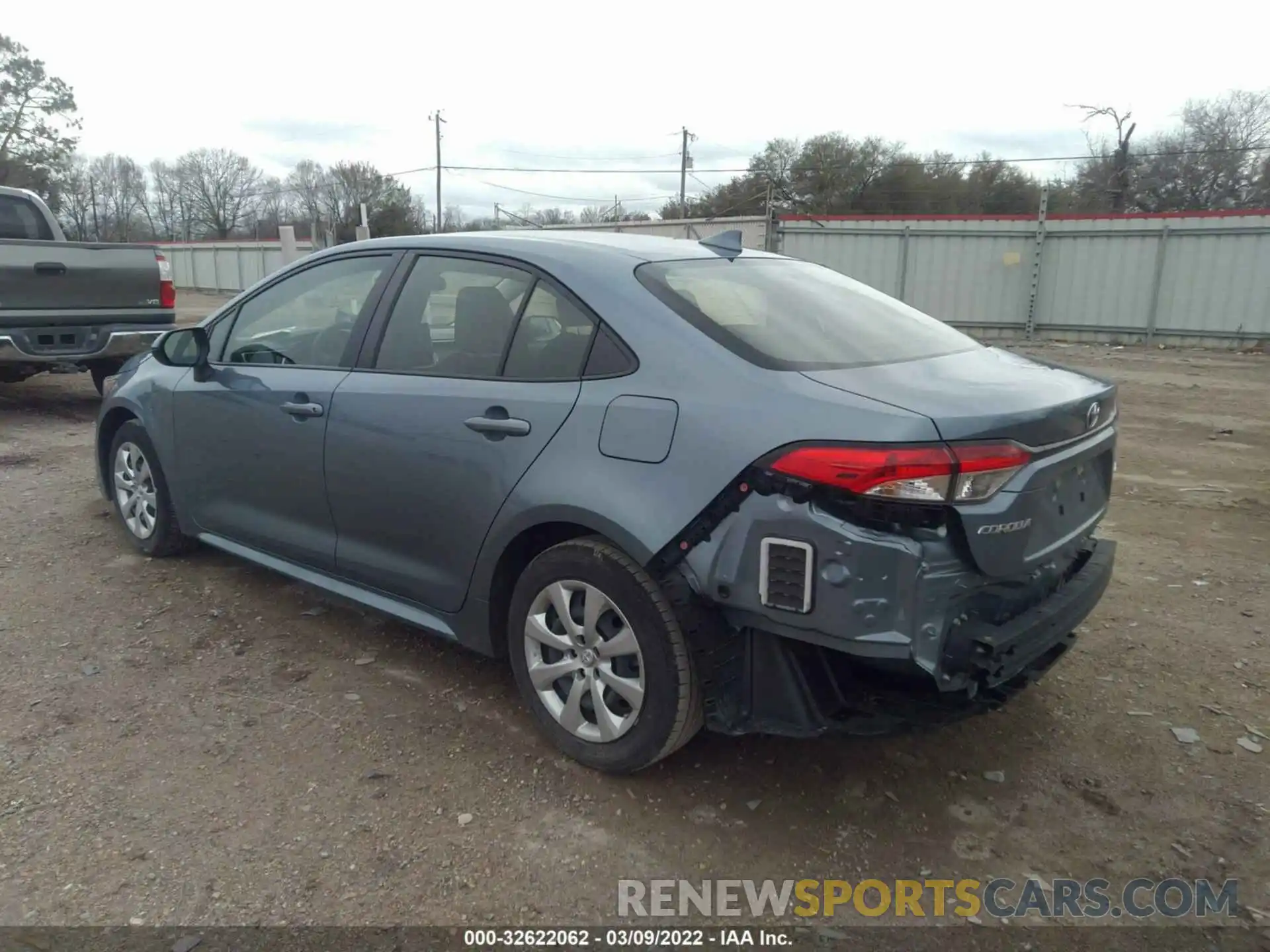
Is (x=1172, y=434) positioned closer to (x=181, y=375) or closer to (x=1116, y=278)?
(x=181, y=375)

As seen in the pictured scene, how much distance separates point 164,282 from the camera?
845 cm

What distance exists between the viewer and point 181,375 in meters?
4.31

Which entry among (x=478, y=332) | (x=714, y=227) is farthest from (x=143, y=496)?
(x=714, y=227)

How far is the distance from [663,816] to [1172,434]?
292 inches

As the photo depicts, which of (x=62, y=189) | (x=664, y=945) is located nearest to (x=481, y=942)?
(x=664, y=945)

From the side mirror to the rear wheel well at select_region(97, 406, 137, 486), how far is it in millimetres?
563

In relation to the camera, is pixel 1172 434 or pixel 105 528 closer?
pixel 105 528

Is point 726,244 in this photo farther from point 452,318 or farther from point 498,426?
point 498,426

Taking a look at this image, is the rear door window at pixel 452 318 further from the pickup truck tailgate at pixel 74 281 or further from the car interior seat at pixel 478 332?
the pickup truck tailgate at pixel 74 281

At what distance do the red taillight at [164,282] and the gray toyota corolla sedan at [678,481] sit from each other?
5472 mm

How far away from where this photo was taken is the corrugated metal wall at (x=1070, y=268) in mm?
15320

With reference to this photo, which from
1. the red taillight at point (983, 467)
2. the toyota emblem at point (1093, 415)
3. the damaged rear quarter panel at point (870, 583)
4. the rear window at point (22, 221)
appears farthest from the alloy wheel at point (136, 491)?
the rear window at point (22, 221)

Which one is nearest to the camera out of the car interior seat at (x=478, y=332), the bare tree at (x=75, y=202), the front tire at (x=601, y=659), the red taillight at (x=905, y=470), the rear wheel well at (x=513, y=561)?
the red taillight at (x=905, y=470)

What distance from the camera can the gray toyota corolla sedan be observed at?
2311 millimetres
